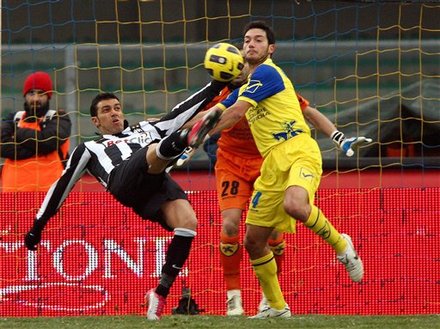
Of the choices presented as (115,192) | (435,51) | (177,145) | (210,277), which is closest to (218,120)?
(177,145)

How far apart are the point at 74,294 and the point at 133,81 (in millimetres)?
2084

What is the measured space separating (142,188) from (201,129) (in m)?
0.98

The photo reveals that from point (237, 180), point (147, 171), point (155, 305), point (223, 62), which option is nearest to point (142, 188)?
point (147, 171)

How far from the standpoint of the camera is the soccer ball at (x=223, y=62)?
10688 mm

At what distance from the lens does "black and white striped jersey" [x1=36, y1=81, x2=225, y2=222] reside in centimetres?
1101

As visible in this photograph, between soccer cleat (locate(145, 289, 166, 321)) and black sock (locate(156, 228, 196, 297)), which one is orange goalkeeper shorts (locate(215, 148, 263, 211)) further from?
soccer cleat (locate(145, 289, 166, 321))

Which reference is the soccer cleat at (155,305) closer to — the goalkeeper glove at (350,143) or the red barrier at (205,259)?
the goalkeeper glove at (350,143)

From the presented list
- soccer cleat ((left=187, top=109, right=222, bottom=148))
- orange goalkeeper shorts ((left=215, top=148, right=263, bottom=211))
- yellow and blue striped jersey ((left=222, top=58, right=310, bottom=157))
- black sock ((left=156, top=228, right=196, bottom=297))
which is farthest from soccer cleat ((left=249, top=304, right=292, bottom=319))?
soccer cleat ((left=187, top=109, right=222, bottom=148))

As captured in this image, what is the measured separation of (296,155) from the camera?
10.7 m

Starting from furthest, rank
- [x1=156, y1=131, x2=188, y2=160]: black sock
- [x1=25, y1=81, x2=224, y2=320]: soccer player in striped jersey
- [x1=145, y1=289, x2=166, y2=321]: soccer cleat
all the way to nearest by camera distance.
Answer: [x1=145, y1=289, x2=166, y2=321]: soccer cleat < [x1=25, y1=81, x2=224, y2=320]: soccer player in striped jersey < [x1=156, y1=131, x2=188, y2=160]: black sock

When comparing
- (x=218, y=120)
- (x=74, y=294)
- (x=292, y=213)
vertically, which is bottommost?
(x=74, y=294)

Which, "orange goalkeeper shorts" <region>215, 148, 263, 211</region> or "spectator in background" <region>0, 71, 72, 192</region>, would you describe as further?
"spectator in background" <region>0, 71, 72, 192</region>

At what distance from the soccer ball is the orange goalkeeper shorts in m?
1.17

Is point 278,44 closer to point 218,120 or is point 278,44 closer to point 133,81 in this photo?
point 133,81
